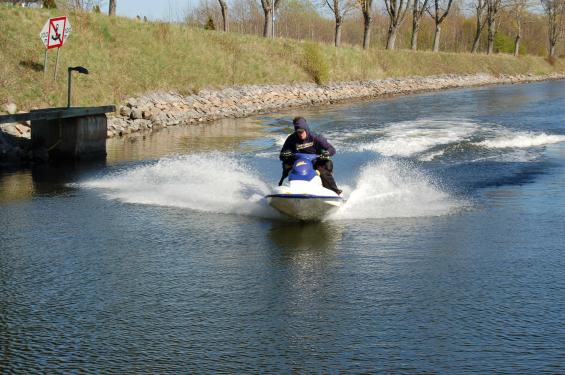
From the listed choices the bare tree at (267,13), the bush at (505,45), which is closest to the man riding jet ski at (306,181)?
the bare tree at (267,13)

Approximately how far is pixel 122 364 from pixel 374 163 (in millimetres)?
15072

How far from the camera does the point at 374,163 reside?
860 inches

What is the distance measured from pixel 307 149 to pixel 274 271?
3.95 metres

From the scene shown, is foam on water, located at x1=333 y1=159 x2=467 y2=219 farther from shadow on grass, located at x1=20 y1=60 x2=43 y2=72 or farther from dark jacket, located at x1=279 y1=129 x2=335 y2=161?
shadow on grass, located at x1=20 y1=60 x2=43 y2=72

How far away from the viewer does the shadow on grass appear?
Answer: 98.6ft

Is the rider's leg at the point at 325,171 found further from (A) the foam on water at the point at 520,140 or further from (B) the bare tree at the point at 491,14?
(B) the bare tree at the point at 491,14

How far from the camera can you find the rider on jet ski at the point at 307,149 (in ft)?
46.3

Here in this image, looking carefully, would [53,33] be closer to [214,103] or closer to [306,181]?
[214,103]

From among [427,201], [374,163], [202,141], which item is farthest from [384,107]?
[427,201]

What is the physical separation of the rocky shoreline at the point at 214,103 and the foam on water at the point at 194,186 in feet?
13.9

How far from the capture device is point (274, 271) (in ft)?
35.3

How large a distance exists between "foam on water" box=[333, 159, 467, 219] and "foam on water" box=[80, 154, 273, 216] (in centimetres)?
A: 178

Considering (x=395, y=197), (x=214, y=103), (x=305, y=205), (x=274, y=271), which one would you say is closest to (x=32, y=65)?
(x=214, y=103)

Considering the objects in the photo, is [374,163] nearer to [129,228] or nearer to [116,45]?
[129,228]
